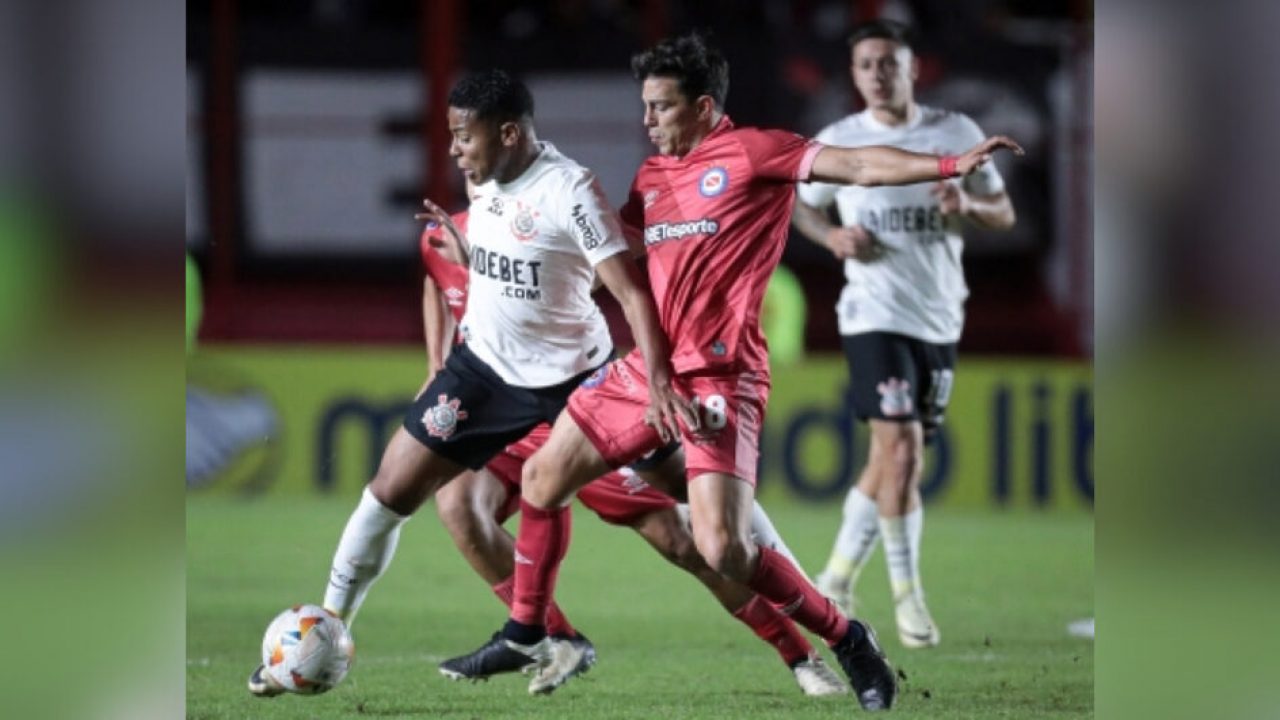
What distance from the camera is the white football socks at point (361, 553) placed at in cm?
528

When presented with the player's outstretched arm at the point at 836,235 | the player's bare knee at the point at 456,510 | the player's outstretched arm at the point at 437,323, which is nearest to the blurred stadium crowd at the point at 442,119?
the player's outstretched arm at the point at 836,235

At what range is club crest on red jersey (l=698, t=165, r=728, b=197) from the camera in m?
4.89

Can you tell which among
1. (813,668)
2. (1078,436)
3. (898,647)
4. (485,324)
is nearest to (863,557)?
(898,647)

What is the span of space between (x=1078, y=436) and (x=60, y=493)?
9056 millimetres

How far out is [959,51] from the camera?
13.3 metres

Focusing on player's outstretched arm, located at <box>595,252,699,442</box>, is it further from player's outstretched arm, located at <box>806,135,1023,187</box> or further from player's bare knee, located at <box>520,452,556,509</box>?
player's outstretched arm, located at <box>806,135,1023,187</box>

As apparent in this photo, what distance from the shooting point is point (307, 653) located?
4.86m

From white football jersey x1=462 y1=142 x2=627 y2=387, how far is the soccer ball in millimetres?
871

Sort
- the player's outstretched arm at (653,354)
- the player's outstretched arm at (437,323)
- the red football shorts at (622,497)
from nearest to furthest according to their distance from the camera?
the player's outstretched arm at (653,354) → the red football shorts at (622,497) → the player's outstretched arm at (437,323)

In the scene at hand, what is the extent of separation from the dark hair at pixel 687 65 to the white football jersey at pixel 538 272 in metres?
0.34

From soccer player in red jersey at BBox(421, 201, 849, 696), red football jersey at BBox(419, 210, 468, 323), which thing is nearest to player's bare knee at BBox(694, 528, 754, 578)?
soccer player in red jersey at BBox(421, 201, 849, 696)

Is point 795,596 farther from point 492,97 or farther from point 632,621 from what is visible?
point 632,621

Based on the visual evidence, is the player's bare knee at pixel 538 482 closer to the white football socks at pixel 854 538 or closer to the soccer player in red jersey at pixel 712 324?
the soccer player in red jersey at pixel 712 324

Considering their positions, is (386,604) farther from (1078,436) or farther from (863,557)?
(1078,436)
